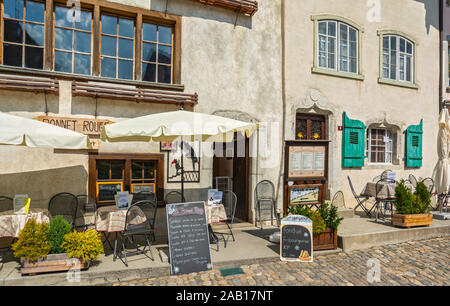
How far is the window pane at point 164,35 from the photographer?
23.0ft

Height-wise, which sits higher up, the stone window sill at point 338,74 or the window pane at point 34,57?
the stone window sill at point 338,74

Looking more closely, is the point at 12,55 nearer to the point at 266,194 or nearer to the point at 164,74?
the point at 164,74

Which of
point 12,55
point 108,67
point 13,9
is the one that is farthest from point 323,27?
point 12,55

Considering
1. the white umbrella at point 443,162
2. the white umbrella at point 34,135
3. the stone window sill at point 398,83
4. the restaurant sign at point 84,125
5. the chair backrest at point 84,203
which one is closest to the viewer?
the white umbrella at point 34,135

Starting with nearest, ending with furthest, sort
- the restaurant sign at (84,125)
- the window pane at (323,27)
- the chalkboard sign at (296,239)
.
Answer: the chalkboard sign at (296,239), the restaurant sign at (84,125), the window pane at (323,27)

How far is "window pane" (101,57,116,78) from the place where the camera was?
6.51 m

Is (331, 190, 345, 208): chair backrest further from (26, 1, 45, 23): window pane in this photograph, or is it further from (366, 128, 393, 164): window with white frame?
(26, 1, 45, 23): window pane

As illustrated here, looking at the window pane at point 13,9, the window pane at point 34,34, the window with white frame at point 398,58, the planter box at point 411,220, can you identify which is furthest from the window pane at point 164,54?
the window with white frame at point 398,58

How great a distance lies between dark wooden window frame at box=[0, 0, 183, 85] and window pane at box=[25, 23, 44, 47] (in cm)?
11

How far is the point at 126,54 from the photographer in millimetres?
6715

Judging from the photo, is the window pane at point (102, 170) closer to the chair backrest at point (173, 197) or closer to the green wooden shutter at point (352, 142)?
the chair backrest at point (173, 197)

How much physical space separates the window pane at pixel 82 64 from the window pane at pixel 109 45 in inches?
Result: 14.6

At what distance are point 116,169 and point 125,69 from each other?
7.22 ft

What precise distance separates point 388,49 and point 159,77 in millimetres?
7192
